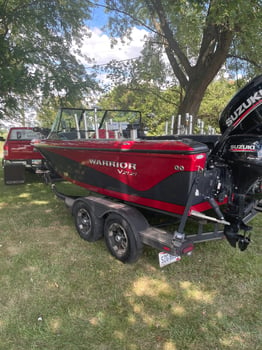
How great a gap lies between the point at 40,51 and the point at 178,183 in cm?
771

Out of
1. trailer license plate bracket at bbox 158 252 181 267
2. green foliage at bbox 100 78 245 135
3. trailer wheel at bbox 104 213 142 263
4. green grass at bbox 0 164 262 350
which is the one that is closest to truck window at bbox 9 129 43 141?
green foliage at bbox 100 78 245 135

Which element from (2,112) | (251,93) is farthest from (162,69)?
(251,93)

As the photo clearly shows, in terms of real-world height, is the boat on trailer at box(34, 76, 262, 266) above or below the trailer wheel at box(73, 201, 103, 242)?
above

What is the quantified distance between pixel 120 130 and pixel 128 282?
2.81m

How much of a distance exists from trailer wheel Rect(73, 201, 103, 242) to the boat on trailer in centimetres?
2

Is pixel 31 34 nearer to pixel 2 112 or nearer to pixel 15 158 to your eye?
pixel 2 112

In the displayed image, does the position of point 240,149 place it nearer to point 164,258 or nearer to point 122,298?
point 164,258

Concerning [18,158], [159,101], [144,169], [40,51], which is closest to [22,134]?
[18,158]

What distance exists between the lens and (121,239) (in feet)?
10.9

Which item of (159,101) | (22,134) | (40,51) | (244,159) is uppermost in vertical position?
(40,51)

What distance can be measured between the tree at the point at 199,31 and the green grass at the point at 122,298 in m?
4.66

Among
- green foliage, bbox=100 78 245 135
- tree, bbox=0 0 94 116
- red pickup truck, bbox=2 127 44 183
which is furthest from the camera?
green foliage, bbox=100 78 245 135

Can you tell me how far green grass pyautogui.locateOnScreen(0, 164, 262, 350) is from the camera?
2.18 meters

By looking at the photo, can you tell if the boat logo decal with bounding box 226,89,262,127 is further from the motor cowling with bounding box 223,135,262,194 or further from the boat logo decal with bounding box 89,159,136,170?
the boat logo decal with bounding box 89,159,136,170
